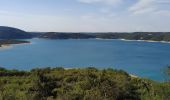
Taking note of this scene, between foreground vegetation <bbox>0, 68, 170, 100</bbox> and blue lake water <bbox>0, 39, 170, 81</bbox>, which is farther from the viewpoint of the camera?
blue lake water <bbox>0, 39, 170, 81</bbox>

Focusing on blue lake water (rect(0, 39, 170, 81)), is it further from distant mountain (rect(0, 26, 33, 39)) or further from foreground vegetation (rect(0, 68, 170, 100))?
distant mountain (rect(0, 26, 33, 39))

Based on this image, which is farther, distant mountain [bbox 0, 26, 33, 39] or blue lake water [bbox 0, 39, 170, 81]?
distant mountain [bbox 0, 26, 33, 39]

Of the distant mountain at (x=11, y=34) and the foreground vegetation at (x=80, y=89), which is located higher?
the foreground vegetation at (x=80, y=89)

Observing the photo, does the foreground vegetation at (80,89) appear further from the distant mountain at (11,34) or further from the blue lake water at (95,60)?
the distant mountain at (11,34)

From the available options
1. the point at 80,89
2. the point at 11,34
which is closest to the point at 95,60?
the point at 80,89

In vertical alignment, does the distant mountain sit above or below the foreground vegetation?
below

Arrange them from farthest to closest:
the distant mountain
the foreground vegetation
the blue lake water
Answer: the distant mountain < the blue lake water < the foreground vegetation

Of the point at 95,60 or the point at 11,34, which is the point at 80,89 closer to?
the point at 95,60

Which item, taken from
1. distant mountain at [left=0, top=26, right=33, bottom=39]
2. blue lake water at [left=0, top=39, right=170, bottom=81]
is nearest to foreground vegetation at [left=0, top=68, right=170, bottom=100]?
blue lake water at [left=0, top=39, right=170, bottom=81]

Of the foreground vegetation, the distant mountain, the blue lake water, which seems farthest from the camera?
the distant mountain

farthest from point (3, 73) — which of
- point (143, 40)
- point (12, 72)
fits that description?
point (143, 40)

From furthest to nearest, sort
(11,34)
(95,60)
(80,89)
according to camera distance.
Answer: (11,34) < (95,60) < (80,89)

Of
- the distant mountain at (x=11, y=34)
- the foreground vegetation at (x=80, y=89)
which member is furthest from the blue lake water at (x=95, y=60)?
the distant mountain at (x=11, y=34)

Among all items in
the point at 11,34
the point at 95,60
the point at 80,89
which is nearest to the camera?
the point at 80,89
